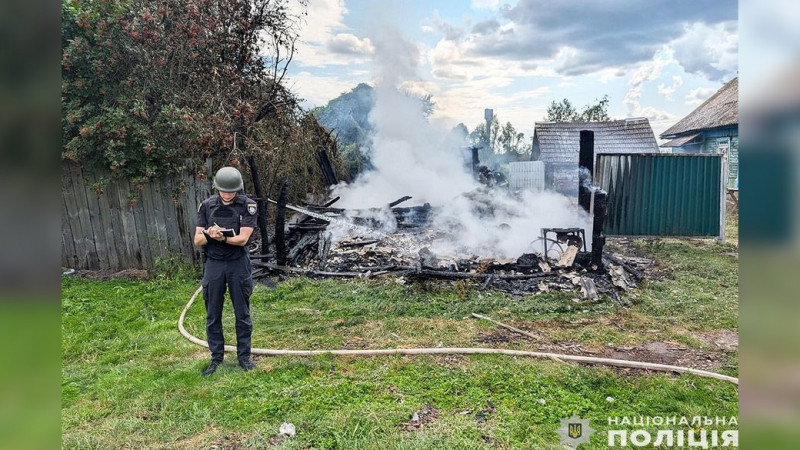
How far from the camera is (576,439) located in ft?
9.73

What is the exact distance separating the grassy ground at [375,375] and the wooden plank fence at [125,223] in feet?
3.34

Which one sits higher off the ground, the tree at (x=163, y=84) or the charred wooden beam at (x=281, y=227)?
the tree at (x=163, y=84)

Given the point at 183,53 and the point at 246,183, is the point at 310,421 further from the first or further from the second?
the point at 246,183

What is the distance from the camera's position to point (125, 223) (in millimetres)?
7180

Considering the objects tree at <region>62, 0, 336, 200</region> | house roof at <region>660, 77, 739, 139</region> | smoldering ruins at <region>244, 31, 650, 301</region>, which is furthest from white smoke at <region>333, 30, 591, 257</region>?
house roof at <region>660, 77, 739, 139</region>

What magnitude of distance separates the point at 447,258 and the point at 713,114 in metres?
17.0

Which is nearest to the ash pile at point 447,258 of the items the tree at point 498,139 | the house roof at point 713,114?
the house roof at point 713,114

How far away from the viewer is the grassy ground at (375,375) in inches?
121

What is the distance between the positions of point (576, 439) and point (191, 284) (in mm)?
6189

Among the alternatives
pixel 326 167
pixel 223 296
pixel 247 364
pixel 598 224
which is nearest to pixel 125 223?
pixel 223 296

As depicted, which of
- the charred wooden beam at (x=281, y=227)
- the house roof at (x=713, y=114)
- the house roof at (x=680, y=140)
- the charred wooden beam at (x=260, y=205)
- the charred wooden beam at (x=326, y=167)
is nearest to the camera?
the charred wooden beam at (x=281, y=227)

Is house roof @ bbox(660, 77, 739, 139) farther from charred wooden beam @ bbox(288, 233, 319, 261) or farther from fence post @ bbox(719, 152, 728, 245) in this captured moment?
charred wooden beam @ bbox(288, 233, 319, 261)

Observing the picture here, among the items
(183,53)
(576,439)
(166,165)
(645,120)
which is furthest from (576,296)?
(645,120)

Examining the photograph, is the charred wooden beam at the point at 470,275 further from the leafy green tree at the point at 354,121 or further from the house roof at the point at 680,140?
the house roof at the point at 680,140
